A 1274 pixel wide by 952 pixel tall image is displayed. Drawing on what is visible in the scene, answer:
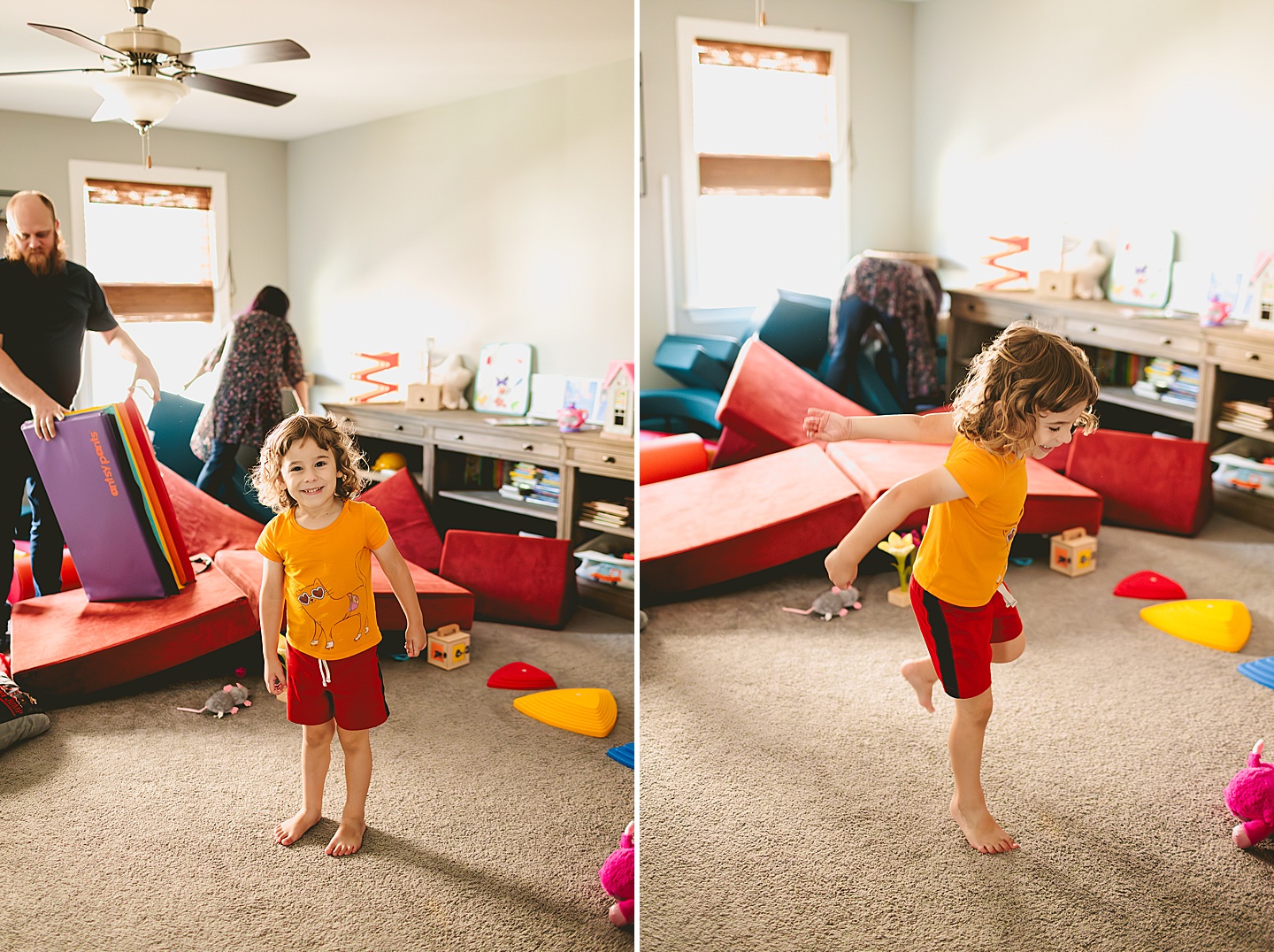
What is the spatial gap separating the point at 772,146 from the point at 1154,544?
56.2 inches

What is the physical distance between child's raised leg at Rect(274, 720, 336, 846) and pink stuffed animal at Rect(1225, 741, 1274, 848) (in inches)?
62.6

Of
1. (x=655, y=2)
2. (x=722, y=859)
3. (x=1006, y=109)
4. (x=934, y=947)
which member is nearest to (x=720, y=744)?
Result: (x=722, y=859)

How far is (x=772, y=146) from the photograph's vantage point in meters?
1.86

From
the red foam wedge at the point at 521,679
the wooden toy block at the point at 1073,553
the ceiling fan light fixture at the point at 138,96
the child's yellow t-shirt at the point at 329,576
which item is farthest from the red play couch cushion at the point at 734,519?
the ceiling fan light fixture at the point at 138,96

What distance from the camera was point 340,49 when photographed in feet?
4.91

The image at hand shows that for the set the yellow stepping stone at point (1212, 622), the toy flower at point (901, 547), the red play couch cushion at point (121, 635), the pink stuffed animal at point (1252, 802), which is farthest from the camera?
the yellow stepping stone at point (1212, 622)

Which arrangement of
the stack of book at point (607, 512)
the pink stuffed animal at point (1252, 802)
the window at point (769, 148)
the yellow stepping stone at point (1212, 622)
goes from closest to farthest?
the pink stuffed animal at point (1252, 802) → the window at point (769, 148) → the stack of book at point (607, 512) → the yellow stepping stone at point (1212, 622)

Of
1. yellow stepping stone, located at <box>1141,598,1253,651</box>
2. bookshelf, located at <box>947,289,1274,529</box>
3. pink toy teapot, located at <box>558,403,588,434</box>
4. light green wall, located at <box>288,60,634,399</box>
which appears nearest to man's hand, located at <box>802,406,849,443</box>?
bookshelf, located at <box>947,289,1274,529</box>

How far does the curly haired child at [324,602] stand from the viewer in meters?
1.24

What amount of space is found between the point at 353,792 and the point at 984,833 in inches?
41.6

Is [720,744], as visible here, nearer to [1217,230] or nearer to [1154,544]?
[1154,544]

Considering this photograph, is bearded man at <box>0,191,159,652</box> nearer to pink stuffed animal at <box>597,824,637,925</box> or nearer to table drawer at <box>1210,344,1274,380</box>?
pink stuffed animal at <box>597,824,637,925</box>

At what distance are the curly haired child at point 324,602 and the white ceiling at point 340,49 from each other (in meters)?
0.53

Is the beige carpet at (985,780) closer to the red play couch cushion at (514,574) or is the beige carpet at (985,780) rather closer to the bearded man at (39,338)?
the red play couch cushion at (514,574)
